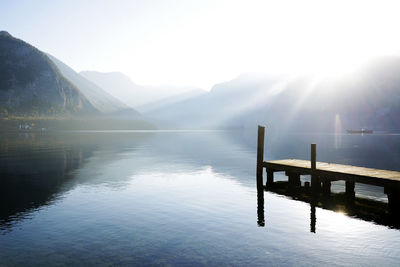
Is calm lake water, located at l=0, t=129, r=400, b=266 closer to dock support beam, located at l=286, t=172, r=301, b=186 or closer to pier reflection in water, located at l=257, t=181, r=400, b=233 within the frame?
pier reflection in water, located at l=257, t=181, r=400, b=233

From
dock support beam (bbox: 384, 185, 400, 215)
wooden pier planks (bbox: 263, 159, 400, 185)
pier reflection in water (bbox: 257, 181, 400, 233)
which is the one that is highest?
wooden pier planks (bbox: 263, 159, 400, 185)

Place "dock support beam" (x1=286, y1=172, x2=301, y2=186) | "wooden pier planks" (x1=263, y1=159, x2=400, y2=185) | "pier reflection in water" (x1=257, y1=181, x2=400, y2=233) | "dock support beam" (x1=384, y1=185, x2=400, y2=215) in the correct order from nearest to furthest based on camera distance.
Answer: "pier reflection in water" (x1=257, y1=181, x2=400, y2=233) → "dock support beam" (x1=384, y1=185, x2=400, y2=215) → "wooden pier planks" (x1=263, y1=159, x2=400, y2=185) → "dock support beam" (x1=286, y1=172, x2=301, y2=186)

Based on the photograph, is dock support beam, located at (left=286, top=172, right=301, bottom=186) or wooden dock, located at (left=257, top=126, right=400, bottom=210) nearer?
wooden dock, located at (left=257, top=126, right=400, bottom=210)

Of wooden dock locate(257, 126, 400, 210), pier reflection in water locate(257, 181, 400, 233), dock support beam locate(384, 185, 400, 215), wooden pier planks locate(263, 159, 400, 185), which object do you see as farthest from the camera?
wooden pier planks locate(263, 159, 400, 185)

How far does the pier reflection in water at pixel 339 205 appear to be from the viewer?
1969 cm

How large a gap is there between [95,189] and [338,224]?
64.1 ft

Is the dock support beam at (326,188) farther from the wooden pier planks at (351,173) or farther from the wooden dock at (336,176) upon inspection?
the wooden pier planks at (351,173)

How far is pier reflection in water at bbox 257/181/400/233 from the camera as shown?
1969 cm

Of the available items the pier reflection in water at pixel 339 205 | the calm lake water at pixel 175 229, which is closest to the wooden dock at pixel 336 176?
the pier reflection in water at pixel 339 205

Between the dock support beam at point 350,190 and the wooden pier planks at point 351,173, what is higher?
the wooden pier planks at point 351,173

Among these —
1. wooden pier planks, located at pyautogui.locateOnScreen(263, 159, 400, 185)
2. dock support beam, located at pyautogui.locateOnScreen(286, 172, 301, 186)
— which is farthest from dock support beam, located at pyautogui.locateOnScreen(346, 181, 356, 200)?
dock support beam, located at pyautogui.locateOnScreen(286, 172, 301, 186)

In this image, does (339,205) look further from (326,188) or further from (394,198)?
(394,198)

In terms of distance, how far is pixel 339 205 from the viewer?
23.2 meters

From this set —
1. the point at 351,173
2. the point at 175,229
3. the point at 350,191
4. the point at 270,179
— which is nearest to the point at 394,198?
the point at 351,173
